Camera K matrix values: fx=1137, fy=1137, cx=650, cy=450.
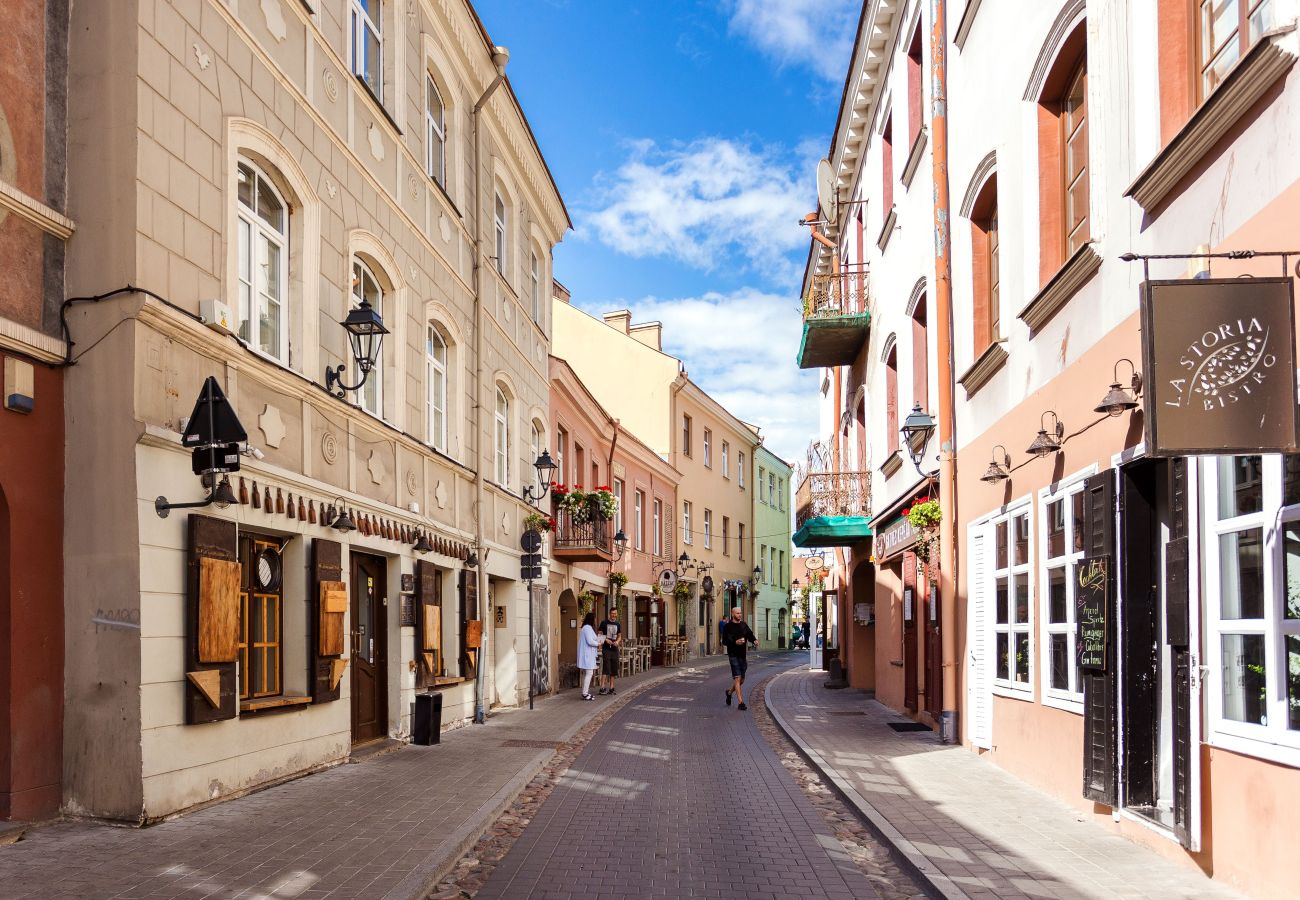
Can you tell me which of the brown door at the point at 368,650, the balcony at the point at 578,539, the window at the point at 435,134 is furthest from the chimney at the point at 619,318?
the brown door at the point at 368,650

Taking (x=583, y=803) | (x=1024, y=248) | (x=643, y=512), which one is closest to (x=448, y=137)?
(x=1024, y=248)

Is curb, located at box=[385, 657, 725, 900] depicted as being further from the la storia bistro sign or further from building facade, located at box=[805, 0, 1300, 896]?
the la storia bistro sign

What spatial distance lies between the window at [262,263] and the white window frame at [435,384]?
13.2 feet

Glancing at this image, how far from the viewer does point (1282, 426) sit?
16.4 feet

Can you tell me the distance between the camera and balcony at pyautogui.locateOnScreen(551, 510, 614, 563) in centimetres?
2314

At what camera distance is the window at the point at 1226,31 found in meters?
6.01

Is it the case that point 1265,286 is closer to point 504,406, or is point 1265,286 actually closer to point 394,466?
point 394,466

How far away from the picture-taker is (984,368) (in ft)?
37.4

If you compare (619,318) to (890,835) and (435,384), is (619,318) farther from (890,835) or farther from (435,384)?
(890,835)

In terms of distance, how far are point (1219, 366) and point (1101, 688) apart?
3326mm

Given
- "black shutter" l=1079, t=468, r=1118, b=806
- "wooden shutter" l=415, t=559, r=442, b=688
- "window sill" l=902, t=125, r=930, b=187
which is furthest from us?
"window sill" l=902, t=125, r=930, b=187

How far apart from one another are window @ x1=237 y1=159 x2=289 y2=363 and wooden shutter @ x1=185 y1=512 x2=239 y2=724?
6.21 ft

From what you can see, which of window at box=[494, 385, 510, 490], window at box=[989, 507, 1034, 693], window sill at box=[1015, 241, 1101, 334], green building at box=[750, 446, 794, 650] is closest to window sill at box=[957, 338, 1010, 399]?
window sill at box=[1015, 241, 1101, 334]

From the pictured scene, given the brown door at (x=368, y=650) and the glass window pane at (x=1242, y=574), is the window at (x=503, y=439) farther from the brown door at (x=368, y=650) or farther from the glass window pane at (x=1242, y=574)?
the glass window pane at (x=1242, y=574)
